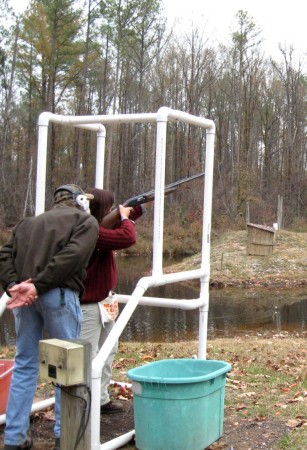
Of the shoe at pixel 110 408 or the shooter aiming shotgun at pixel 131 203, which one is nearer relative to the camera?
the shooter aiming shotgun at pixel 131 203

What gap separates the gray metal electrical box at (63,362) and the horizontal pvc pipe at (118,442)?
98 centimetres

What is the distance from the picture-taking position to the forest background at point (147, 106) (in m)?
39.4

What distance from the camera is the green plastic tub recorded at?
12.7 ft

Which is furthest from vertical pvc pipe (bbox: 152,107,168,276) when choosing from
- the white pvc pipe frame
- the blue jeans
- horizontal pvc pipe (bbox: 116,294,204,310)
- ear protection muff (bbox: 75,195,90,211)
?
the blue jeans

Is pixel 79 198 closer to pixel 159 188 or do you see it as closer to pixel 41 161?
pixel 159 188

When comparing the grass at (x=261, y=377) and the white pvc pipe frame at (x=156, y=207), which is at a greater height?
the white pvc pipe frame at (x=156, y=207)

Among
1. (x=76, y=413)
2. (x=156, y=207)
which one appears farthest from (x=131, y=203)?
(x=76, y=413)

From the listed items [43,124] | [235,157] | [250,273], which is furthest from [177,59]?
[43,124]

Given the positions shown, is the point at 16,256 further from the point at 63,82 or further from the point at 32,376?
the point at 63,82

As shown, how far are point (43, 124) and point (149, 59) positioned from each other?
40264 mm

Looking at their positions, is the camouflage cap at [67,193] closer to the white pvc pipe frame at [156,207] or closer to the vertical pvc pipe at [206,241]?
the white pvc pipe frame at [156,207]

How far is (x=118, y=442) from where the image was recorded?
4.18m

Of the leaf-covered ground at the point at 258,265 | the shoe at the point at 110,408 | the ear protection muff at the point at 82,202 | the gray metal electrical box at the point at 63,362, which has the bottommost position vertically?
the leaf-covered ground at the point at 258,265

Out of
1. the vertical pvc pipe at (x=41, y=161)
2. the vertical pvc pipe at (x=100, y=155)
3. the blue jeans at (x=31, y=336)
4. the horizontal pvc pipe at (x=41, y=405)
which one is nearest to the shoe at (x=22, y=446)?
the blue jeans at (x=31, y=336)
